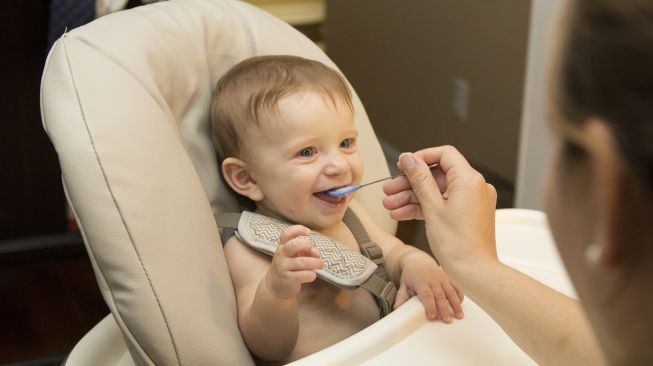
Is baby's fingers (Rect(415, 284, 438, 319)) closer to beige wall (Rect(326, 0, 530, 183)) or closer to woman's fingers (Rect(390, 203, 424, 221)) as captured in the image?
woman's fingers (Rect(390, 203, 424, 221))

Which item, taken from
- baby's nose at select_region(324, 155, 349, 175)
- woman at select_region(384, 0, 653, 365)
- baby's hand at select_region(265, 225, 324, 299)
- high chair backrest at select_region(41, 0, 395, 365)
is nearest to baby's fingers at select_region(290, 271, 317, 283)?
baby's hand at select_region(265, 225, 324, 299)

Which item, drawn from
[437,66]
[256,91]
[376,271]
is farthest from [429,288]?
[437,66]

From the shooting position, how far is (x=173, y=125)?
3.52ft

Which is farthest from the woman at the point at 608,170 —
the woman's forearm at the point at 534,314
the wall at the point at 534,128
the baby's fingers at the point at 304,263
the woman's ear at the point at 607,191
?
the wall at the point at 534,128

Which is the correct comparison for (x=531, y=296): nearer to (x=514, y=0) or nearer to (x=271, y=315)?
(x=271, y=315)

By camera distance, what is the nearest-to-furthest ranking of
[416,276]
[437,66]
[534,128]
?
1. [416,276]
2. [534,128]
3. [437,66]

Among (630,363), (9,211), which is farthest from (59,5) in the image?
(630,363)

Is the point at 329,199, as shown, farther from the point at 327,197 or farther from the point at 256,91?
the point at 256,91

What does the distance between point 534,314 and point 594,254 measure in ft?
1.45

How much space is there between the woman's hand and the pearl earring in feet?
1.45

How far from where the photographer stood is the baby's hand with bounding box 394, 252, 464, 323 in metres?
1.03

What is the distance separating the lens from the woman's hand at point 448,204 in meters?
0.92

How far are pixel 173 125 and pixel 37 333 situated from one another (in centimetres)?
135

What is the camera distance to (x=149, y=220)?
3.10ft
